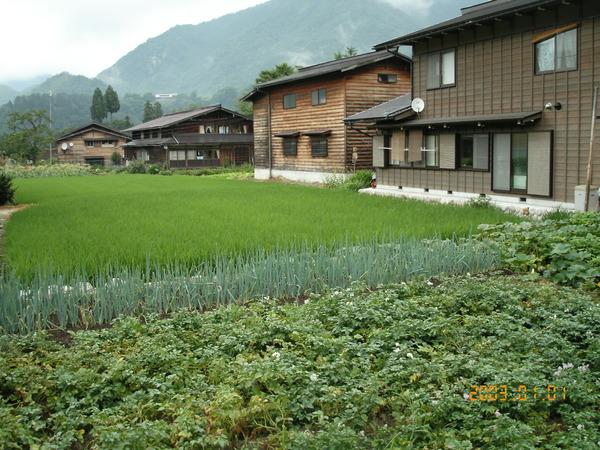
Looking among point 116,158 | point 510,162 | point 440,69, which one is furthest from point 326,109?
point 116,158

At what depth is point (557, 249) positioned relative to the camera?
8078mm

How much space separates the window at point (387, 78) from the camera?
1036 inches

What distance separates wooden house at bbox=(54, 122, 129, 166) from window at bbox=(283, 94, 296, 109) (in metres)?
32.7

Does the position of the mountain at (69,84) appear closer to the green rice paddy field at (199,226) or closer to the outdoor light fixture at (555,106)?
the green rice paddy field at (199,226)

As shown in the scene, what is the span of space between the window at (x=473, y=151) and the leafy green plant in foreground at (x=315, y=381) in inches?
454

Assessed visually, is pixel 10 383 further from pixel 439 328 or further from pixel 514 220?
pixel 514 220

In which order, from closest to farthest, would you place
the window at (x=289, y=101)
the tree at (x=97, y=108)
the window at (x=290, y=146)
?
the window at (x=289, y=101) < the window at (x=290, y=146) < the tree at (x=97, y=108)

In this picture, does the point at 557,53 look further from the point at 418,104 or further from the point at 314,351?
the point at 314,351

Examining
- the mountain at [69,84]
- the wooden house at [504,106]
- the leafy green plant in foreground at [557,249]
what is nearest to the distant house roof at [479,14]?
the wooden house at [504,106]

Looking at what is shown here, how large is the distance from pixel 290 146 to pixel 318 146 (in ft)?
8.71

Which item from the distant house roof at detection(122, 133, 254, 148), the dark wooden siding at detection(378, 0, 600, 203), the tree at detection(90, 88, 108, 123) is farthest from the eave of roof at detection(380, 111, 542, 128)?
the tree at detection(90, 88, 108, 123)

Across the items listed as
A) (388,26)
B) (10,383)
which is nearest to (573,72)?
(10,383)

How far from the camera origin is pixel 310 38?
630 feet

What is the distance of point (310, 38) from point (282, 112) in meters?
171
